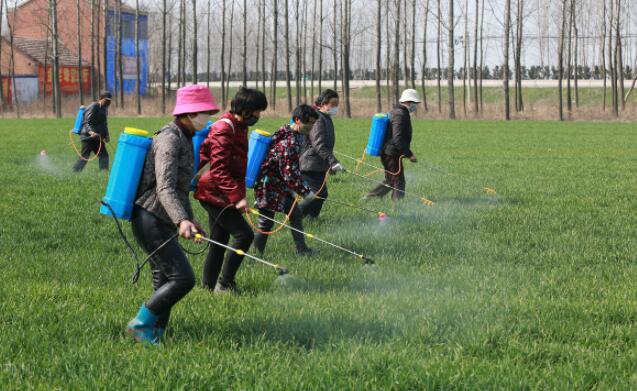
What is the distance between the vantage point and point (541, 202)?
12266mm

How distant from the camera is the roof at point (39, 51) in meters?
69.9

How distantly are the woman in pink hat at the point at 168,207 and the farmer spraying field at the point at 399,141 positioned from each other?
6.94m

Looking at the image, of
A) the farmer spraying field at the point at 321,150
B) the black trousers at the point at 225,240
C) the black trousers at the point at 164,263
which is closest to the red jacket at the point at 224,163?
the black trousers at the point at 225,240

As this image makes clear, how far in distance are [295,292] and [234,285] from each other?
507 mm

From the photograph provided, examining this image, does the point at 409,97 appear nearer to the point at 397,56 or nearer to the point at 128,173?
the point at 128,173

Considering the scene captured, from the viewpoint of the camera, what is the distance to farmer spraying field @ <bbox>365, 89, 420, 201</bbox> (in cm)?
1209

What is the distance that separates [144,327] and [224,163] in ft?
5.17

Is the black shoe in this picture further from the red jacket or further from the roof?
the roof

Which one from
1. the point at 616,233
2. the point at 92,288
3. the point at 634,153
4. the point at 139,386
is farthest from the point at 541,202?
the point at 634,153

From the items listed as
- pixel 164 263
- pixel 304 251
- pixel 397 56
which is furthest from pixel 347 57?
pixel 164 263

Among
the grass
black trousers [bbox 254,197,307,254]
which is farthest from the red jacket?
black trousers [bbox 254,197,307,254]

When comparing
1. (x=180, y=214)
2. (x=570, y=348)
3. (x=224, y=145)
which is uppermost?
(x=224, y=145)

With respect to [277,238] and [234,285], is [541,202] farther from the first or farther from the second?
[234,285]

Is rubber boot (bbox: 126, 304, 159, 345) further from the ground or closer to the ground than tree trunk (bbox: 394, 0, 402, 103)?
closer to the ground
